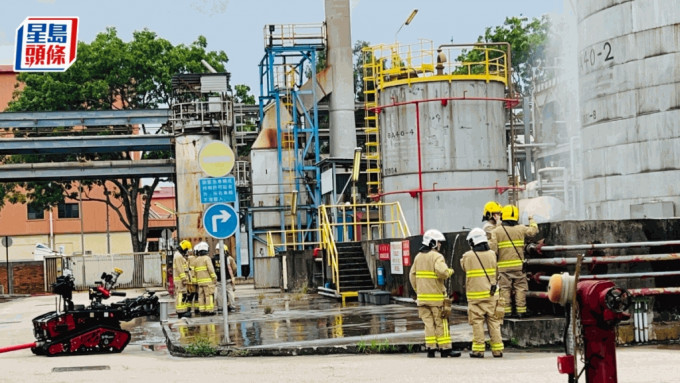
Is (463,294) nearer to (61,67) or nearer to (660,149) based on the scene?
(660,149)

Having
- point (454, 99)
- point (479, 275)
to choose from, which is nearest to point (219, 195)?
point (479, 275)

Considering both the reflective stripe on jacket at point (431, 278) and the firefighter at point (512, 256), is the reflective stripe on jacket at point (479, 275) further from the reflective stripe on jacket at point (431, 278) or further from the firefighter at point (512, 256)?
the firefighter at point (512, 256)

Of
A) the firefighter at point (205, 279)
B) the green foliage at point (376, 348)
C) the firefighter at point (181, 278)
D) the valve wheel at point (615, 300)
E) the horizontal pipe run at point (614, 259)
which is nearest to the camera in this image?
the valve wheel at point (615, 300)

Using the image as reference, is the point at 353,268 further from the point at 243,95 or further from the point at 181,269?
the point at 243,95

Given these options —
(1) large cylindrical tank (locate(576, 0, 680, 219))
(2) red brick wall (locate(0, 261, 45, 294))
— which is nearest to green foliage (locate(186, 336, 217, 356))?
(1) large cylindrical tank (locate(576, 0, 680, 219))

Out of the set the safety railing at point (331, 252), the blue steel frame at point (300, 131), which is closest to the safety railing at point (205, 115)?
the blue steel frame at point (300, 131)

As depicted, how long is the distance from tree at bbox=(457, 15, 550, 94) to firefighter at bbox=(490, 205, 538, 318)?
163ft

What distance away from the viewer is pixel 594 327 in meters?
7.25

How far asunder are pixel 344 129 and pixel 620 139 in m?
24.0

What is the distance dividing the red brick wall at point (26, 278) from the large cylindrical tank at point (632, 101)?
4836cm

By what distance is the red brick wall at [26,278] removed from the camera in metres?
65.7

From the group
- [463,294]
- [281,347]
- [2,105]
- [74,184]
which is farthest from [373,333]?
[2,105]

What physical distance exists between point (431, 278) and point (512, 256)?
6.98 ft

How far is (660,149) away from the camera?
2350cm
